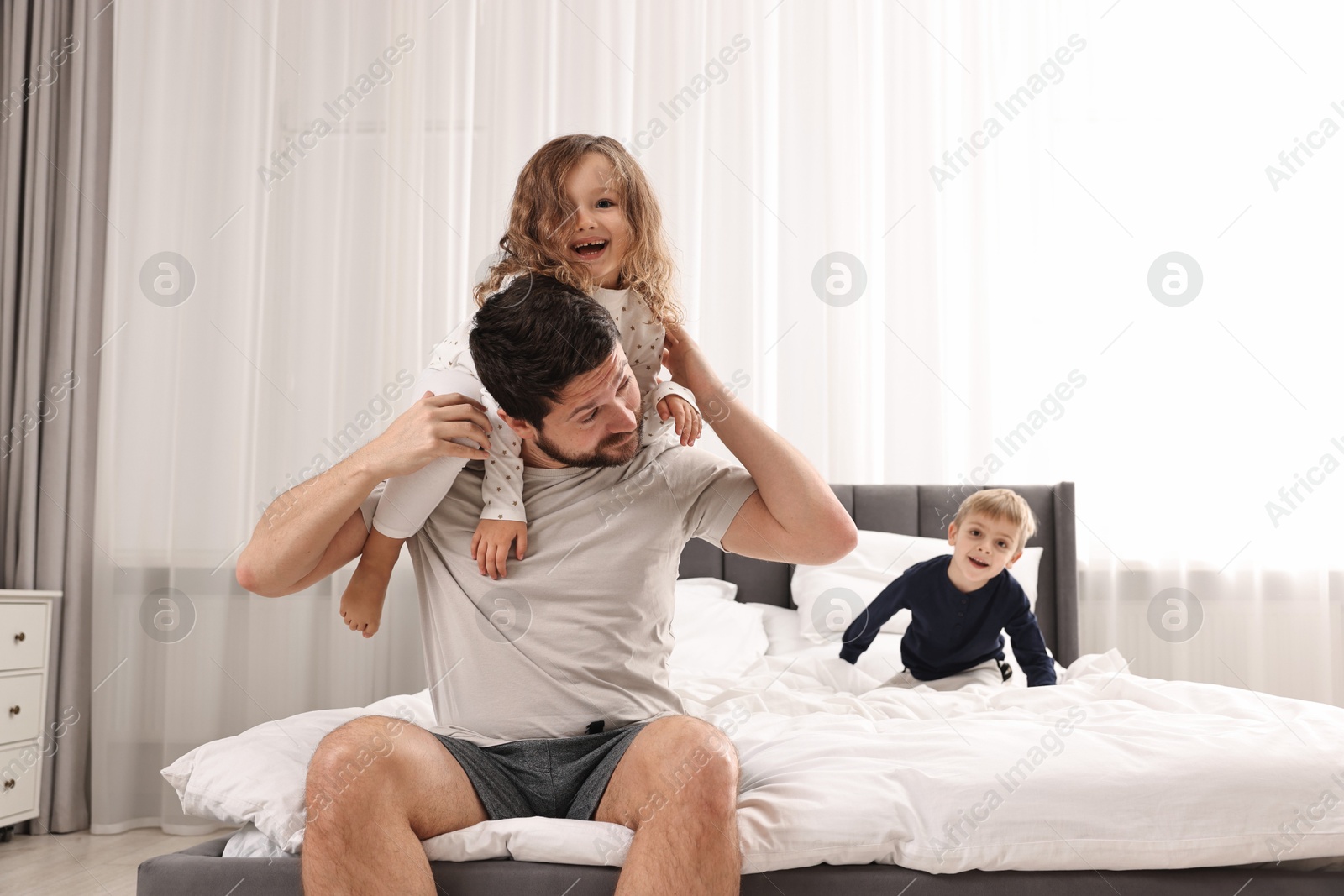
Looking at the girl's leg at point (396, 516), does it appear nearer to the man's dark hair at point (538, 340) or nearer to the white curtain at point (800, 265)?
the man's dark hair at point (538, 340)

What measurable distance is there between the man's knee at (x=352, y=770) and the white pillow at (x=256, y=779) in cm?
2

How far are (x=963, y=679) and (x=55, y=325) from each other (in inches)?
114

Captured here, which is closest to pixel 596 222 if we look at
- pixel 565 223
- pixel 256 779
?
pixel 565 223

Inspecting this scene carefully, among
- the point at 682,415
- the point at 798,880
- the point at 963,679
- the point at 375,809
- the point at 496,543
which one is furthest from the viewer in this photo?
the point at 963,679

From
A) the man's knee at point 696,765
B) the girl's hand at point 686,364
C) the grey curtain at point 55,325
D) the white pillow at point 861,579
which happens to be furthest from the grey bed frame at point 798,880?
the grey curtain at point 55,325

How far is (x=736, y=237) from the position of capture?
3236mm

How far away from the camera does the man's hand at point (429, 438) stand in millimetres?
1185

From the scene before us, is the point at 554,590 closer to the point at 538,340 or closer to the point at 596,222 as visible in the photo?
the point at 538,340

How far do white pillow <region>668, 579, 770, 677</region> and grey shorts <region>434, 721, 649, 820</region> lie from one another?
1017 mm

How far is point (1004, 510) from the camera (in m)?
2.32

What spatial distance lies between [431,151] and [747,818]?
2.74 metres

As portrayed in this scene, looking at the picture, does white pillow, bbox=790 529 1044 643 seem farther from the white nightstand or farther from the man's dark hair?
the white nightstand

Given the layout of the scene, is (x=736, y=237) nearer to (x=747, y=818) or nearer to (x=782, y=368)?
(x=782, y=368)

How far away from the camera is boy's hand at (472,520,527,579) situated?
4.13 ft
